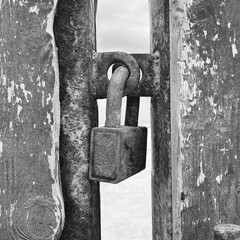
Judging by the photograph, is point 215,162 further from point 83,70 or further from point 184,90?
point 83,70

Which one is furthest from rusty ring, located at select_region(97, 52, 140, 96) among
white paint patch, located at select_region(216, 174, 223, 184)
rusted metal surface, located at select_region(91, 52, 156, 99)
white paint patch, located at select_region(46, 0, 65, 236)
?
white paint patch, located at select_region(216, 174, 223, 184)

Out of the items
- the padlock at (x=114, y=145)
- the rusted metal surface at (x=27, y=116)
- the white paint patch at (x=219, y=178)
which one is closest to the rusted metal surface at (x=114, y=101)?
the padlock at (x=114, y=145)

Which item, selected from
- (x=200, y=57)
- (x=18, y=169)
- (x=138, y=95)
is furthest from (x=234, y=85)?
(x=18, y=169)

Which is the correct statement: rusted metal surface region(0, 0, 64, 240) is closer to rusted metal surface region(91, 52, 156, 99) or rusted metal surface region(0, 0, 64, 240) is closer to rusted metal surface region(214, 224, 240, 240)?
rusted metal surface region(91, 52, 156, 99)

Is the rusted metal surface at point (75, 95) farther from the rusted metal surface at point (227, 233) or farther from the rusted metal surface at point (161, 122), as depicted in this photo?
the rusted metal surface at point (227, 233)

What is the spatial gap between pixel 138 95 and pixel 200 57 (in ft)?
0.50

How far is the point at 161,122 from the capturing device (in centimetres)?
84

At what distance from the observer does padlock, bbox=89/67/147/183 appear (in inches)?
30.7

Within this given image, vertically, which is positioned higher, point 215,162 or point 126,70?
point 126,70

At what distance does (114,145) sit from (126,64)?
17 centimetres

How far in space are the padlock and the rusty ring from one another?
0.01 meters

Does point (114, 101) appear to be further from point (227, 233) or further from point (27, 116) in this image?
point (227, 233)

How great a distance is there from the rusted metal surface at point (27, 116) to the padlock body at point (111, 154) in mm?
75

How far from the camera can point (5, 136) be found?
2.56 feet
